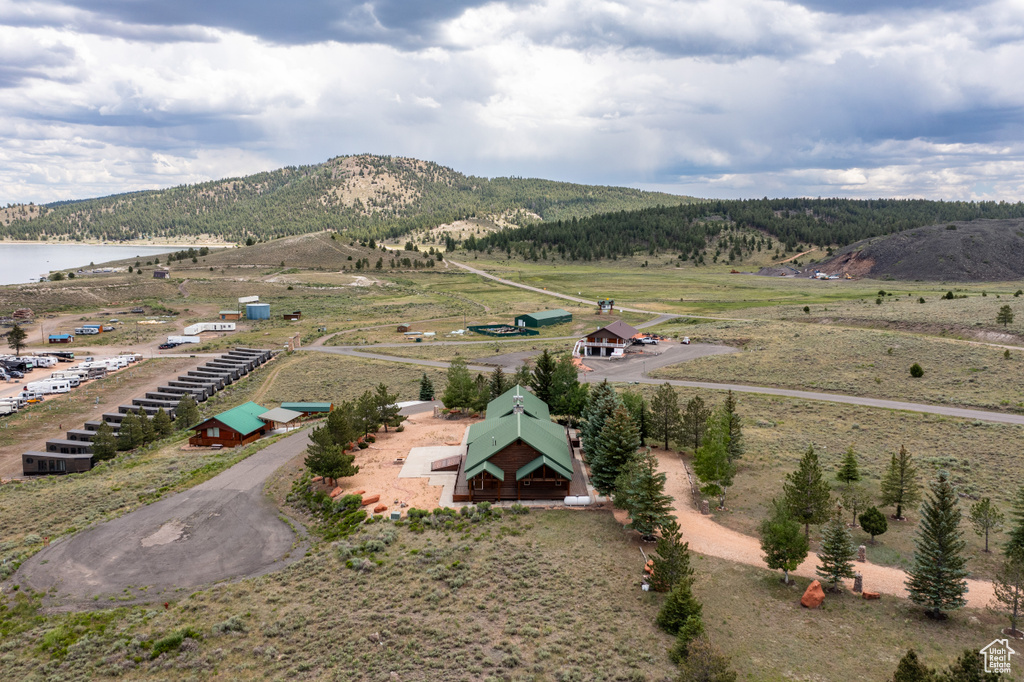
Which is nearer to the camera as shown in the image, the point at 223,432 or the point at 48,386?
the point at 223,432

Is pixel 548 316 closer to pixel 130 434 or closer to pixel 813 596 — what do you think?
pixel 130 434

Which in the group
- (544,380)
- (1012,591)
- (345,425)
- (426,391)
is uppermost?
(544,380)

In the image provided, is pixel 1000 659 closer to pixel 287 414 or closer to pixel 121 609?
pixel 121 609

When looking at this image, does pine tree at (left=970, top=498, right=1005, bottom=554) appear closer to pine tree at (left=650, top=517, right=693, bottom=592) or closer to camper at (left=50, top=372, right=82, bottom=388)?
pine tree at (left=650, top=517, right=693, bottom=592)

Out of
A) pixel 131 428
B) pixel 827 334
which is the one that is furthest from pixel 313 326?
pixel 827 334

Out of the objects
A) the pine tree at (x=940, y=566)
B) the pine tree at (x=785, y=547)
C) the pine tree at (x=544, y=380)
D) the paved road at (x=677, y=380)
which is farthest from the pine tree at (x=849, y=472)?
the pine tree at (x=544, y=380)

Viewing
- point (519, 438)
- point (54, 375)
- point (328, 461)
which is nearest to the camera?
point (519, 438)

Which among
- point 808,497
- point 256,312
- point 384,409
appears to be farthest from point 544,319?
point 808,497

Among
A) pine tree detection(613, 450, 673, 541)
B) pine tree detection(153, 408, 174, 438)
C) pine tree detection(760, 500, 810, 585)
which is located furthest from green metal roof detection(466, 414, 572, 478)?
pine tree detection(153, 408, 174, 438)
